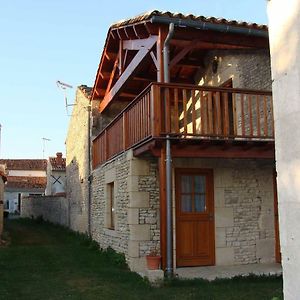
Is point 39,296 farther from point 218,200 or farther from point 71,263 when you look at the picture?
point 218,200

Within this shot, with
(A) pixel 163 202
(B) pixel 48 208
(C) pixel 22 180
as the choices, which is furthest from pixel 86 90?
(C) pixel 22 180

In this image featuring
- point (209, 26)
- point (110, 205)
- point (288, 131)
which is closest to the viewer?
point (288, 131)

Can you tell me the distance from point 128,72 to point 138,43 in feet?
2.89

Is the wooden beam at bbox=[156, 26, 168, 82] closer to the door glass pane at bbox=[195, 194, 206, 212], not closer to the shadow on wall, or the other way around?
the door glass pane at bbox=[195, 194, 206, 212]

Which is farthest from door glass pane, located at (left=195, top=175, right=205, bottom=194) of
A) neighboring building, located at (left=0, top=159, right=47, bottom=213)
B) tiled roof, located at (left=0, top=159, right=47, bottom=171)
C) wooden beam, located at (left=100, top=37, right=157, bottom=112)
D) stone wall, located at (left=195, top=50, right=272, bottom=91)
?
tiled roof, located at (left=0, top=159, right=47, bottom=171)

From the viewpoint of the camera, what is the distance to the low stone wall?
816 inches

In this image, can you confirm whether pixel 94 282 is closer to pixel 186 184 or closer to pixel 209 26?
pixel 186 184

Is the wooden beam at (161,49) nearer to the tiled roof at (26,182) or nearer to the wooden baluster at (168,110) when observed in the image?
the wooden baluster at (168,110)

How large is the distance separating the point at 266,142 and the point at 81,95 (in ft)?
31.3

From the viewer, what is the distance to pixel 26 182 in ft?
150

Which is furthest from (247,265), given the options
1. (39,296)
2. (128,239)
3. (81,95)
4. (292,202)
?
(81,95)

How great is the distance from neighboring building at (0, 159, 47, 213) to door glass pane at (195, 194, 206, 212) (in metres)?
30.5

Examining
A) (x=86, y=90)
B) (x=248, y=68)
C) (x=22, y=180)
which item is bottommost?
(x=22, y=180)

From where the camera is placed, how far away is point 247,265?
9.28 m
